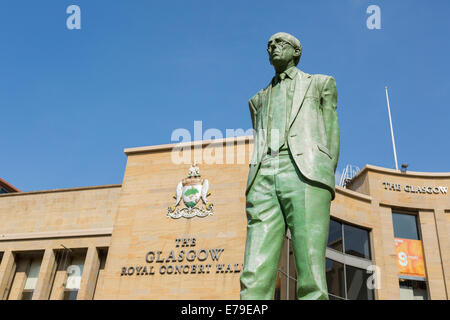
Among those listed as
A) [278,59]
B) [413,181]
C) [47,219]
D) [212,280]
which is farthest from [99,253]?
[278,59]

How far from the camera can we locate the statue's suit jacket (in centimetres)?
463

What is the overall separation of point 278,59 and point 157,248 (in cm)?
1751

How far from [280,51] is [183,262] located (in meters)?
16.8

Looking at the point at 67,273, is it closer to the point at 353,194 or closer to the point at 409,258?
the point at 353,194

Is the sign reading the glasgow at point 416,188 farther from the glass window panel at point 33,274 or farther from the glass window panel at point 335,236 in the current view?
the glass window panel at point 33,274

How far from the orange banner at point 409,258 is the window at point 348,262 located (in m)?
2.31

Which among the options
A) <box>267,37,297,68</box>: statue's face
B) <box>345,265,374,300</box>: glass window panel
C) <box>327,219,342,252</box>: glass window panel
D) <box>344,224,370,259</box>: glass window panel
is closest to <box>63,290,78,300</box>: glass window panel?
<box>327,219,342,252</box>: glass window panel

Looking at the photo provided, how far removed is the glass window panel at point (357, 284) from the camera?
24578 millimetres

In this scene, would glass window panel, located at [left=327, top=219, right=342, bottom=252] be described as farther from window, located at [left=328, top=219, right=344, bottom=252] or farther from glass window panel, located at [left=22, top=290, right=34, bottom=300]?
glass window panel, located at [left=22, top=290, right=34, bottom=300]

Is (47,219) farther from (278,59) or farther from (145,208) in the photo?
(278,59)

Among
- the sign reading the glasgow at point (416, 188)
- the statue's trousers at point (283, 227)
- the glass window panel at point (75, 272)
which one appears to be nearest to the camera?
the statue's trousers at point (283, 227)

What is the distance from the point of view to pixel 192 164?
23.5 m

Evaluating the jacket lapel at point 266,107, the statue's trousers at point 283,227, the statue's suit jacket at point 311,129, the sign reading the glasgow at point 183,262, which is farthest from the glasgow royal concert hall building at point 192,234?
the statue's trousers at point 283,227

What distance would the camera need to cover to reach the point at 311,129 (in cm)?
488
